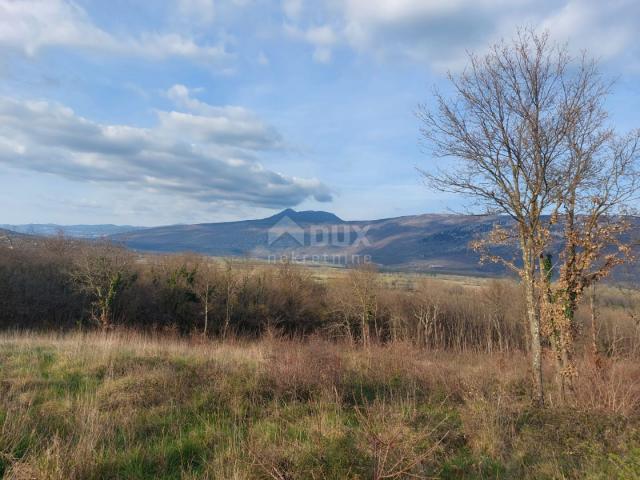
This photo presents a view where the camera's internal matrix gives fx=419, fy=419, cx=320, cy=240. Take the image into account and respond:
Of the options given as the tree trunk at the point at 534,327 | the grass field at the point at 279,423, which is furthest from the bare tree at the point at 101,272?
the tree trunk at the point at 534,327

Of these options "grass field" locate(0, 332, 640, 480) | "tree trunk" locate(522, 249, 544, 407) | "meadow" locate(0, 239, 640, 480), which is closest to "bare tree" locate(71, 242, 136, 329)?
"meadow" locate(0, 239, 640, 480)

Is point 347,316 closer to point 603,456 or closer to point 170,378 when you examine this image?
point 170,378

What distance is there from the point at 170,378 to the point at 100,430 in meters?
2.69

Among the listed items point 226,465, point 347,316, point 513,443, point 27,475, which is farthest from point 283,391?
point 347,316

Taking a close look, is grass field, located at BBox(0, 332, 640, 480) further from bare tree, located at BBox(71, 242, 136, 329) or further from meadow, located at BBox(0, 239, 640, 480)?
bare tree, located at BBox(71, 242, 136, 329)

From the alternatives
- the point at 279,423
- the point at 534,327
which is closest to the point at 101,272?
the point at 279,423

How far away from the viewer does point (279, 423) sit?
660 centimetres

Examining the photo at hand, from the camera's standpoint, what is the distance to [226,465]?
16.1 feet

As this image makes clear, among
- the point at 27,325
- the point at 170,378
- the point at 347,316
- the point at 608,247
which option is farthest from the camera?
the point at 347,316

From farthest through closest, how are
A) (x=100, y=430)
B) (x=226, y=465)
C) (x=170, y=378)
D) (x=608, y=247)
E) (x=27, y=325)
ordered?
(x=27, y=325)
(x=608, y=247)
(x=170, y=378)
(x=100, y=430)
(x=226, y=465)

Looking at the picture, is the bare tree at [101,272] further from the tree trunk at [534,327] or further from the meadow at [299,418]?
the tree trunk at [534,327]

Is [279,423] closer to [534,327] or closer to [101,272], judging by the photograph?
[534,327]

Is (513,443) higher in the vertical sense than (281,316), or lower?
higher

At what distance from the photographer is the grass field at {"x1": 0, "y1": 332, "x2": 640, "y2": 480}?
457cm
